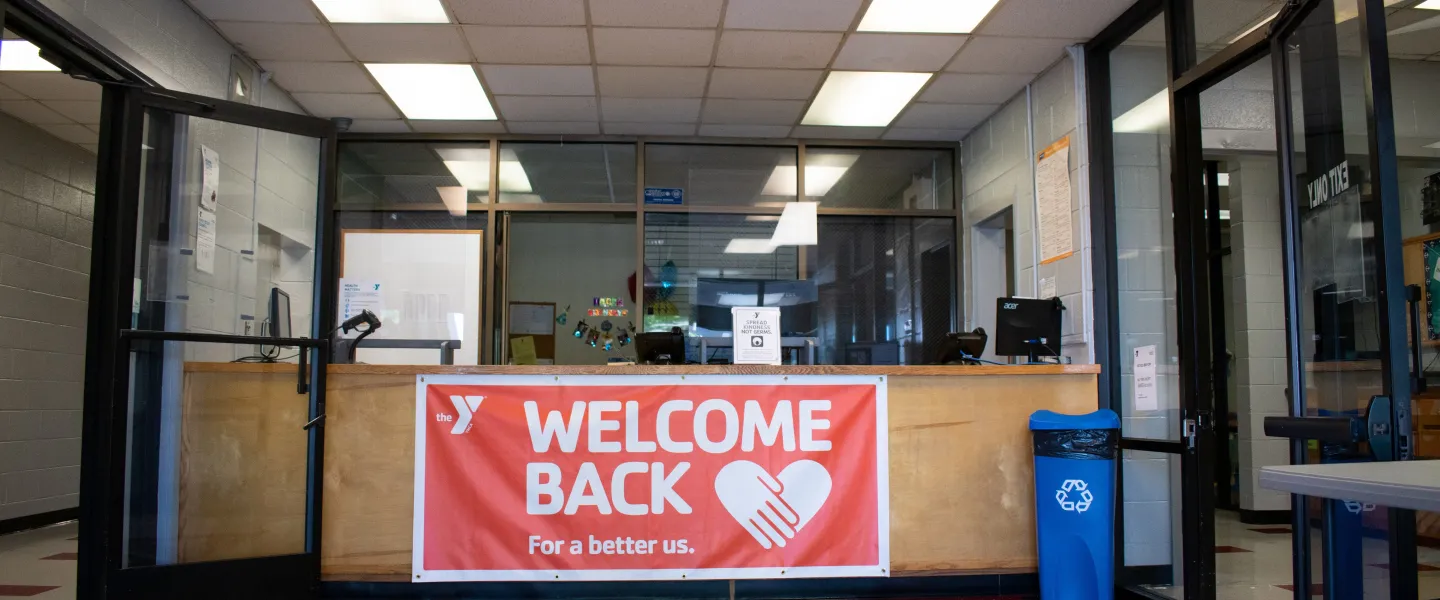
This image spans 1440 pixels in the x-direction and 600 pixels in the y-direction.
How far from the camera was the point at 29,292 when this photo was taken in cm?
561

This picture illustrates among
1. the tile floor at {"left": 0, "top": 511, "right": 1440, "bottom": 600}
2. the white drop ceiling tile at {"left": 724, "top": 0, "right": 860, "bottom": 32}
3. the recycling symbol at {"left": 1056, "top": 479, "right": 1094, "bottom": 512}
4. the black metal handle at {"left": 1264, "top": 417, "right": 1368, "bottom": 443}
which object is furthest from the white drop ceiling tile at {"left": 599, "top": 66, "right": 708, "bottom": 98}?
the black metal handle at {"left": 1264, "top": 417, "right": 1368, "bottom": 443}

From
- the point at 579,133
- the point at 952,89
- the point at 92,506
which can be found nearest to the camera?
the point at 92,506

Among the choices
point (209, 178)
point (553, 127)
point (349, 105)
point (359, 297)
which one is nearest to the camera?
point (209, 178)

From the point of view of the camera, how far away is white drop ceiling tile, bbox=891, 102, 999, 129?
561 centimetres

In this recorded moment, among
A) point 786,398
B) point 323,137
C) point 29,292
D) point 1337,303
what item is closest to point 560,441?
point 786,398

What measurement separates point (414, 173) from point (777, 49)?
2.90 m

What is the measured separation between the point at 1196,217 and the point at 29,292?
6.42m

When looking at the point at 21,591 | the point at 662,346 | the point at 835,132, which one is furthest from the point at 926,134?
the point at 21,591

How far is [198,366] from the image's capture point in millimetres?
3234

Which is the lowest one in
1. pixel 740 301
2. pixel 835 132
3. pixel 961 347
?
pixel 961 347

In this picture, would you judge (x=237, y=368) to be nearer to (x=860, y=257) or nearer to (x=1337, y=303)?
(x=1337, y=303)

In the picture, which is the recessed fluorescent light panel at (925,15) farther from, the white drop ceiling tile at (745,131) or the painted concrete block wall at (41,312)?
the painted concrete block wall at (41,312)

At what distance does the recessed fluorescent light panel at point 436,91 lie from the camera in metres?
5.01

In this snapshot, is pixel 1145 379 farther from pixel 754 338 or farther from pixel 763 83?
pixel 763 83
